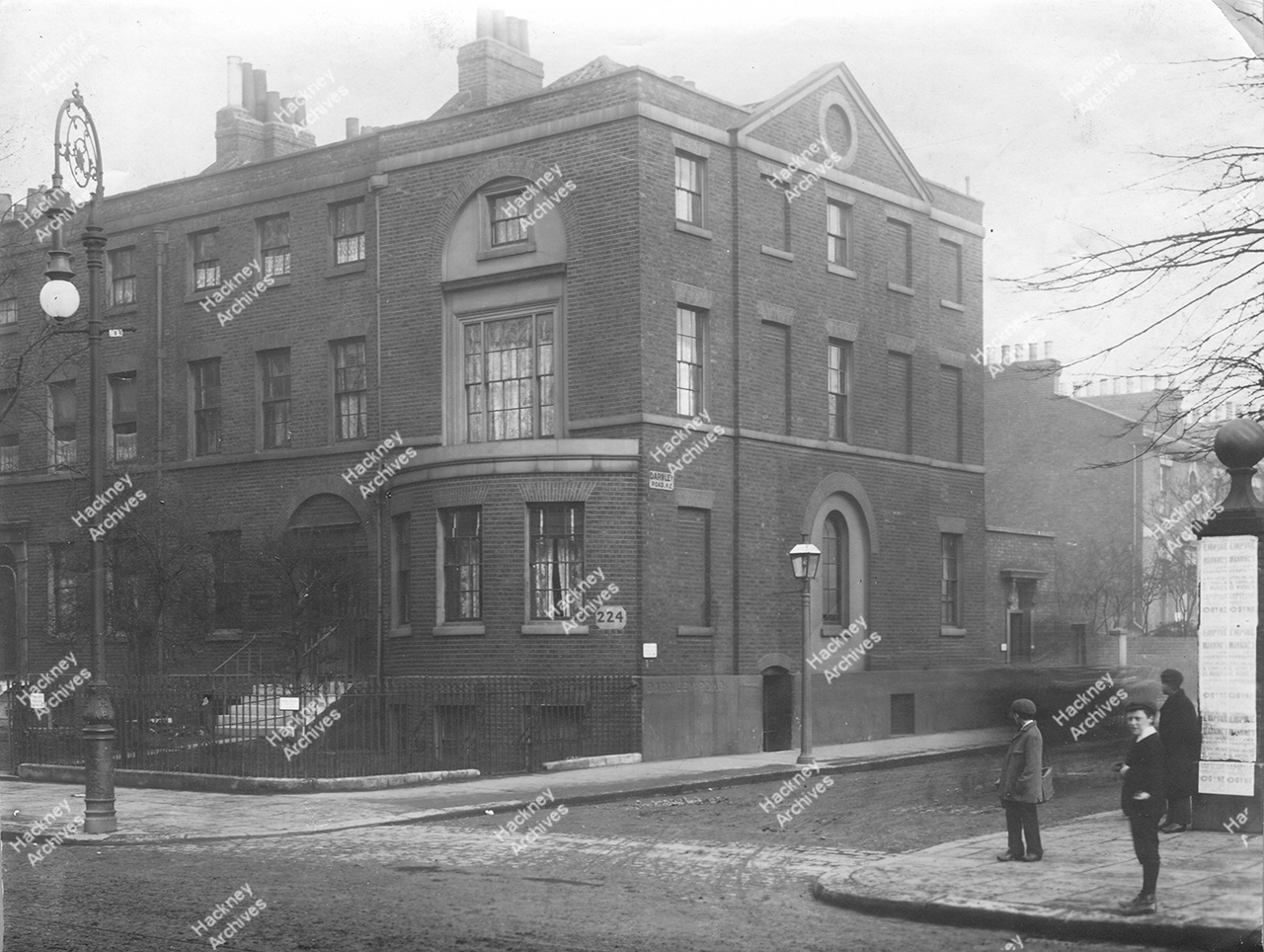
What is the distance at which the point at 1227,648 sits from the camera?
11.3 m

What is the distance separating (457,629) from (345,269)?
8.13 metres

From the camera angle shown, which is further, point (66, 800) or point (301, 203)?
point (301, 203)

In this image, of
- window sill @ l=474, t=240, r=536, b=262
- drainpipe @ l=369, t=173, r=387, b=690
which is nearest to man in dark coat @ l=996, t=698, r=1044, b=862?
window sill @ l=474, t=240, r=536, b=262

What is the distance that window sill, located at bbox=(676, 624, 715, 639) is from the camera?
27.1 metres

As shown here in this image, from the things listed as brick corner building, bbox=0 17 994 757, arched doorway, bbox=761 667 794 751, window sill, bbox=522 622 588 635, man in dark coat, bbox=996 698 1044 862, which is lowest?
arched doorway, bbox=761 667 794 751

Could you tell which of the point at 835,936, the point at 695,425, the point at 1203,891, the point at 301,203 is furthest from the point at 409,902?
the point at 301,203

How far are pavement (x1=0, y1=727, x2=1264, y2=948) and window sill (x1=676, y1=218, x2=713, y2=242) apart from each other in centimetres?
953

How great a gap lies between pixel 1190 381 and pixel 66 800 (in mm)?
15732

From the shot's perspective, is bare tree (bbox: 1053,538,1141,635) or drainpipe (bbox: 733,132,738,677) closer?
drainpipe (bbox: 733,132,738,677)

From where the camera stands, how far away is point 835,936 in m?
10.2

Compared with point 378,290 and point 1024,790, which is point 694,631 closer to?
point 378,290

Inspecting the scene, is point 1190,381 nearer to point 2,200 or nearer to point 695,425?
point 695,425

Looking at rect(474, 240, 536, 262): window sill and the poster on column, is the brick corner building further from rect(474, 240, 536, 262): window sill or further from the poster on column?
the poster on column

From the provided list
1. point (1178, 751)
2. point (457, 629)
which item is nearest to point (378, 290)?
point (457, 629)
